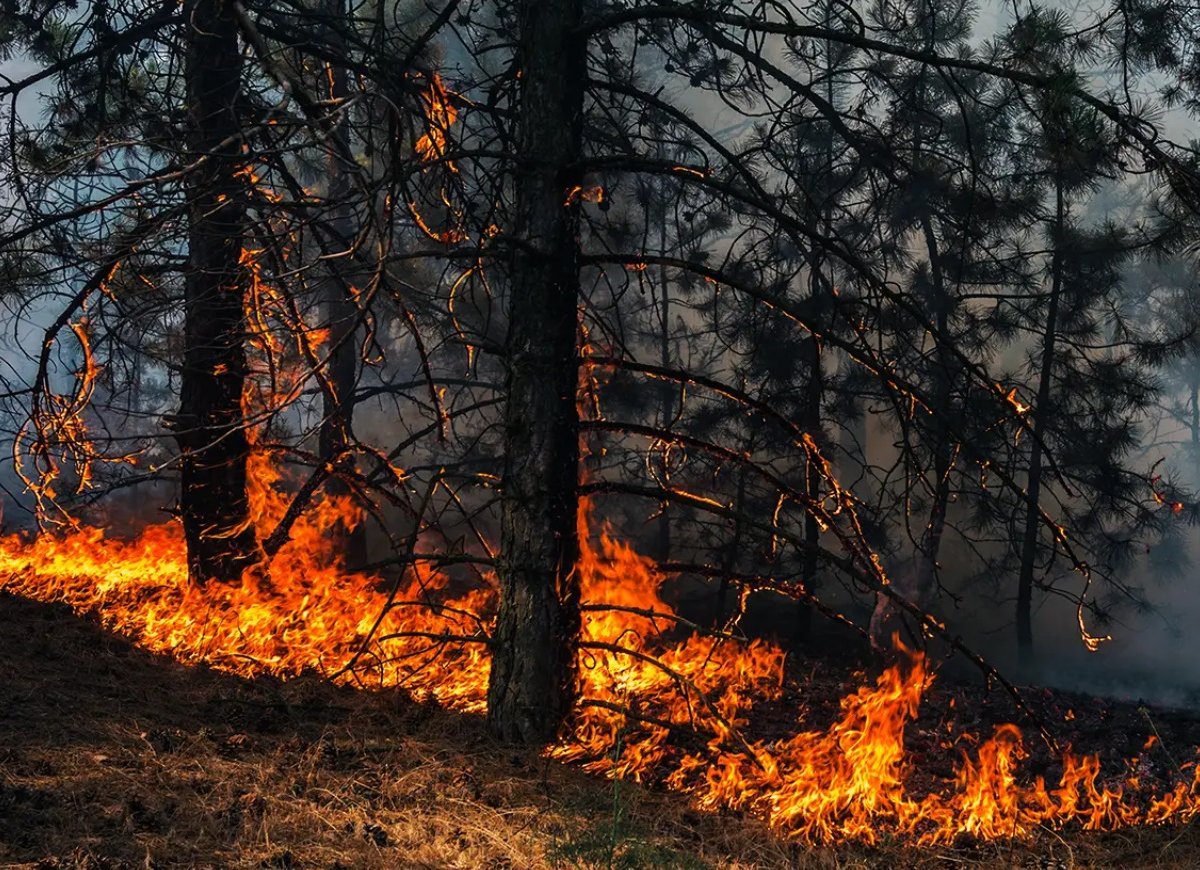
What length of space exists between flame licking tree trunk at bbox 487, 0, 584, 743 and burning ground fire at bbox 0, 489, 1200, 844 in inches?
13.6

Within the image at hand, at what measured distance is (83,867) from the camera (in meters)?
Answer: 3.79

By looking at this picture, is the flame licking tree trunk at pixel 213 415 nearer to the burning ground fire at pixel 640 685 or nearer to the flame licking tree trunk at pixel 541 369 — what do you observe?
the burning ground fire at pixel 640 685

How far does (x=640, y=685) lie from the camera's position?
7.48 meters

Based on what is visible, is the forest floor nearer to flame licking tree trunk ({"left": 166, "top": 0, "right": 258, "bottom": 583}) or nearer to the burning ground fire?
the burning ground fire

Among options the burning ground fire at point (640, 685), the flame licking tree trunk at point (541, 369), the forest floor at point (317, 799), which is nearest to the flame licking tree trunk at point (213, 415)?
the burning ground fire at point (640, 685)

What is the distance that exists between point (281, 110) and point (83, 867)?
2821 mm

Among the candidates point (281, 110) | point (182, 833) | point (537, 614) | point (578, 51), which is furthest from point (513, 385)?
point (182, 833)

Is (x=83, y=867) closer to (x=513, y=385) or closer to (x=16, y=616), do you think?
(x=513, y=385)

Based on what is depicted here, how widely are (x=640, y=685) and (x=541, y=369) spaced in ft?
8.65

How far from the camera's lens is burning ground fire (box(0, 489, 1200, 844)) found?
5836mm

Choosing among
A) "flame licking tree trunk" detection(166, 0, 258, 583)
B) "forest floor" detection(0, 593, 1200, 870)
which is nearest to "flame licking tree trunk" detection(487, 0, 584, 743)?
"forest floor" detection(0, 593, 1200, 870)

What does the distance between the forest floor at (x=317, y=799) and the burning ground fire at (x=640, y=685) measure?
12.0 inches

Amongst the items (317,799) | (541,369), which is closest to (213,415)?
(541,369)

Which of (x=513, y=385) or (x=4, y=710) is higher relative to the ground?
(x=513, y=385)
